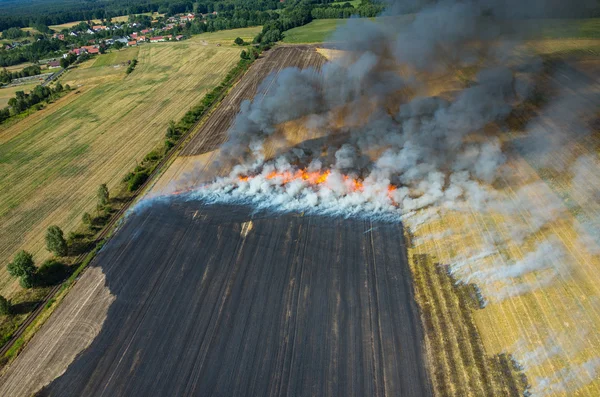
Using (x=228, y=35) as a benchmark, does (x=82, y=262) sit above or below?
below

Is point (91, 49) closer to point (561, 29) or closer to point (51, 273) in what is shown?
point (51, 273)

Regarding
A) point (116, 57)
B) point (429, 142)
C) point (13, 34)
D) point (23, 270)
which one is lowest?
point (23, 270)

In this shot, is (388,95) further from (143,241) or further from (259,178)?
(143,241)

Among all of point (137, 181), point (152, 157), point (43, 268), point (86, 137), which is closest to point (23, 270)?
point (43, 268)

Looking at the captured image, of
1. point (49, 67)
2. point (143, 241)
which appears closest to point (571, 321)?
point (143, 241)

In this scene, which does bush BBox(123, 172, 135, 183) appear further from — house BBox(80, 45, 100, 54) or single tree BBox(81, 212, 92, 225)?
house BBox(80, 45, 100, 54)

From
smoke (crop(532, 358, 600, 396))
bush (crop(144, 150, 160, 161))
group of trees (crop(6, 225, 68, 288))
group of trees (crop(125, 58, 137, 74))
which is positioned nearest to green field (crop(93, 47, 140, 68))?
group of trees (crop(125, 58, 137, 74))

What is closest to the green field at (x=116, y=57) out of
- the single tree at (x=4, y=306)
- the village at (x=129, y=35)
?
the village at (x=129, y=35)
